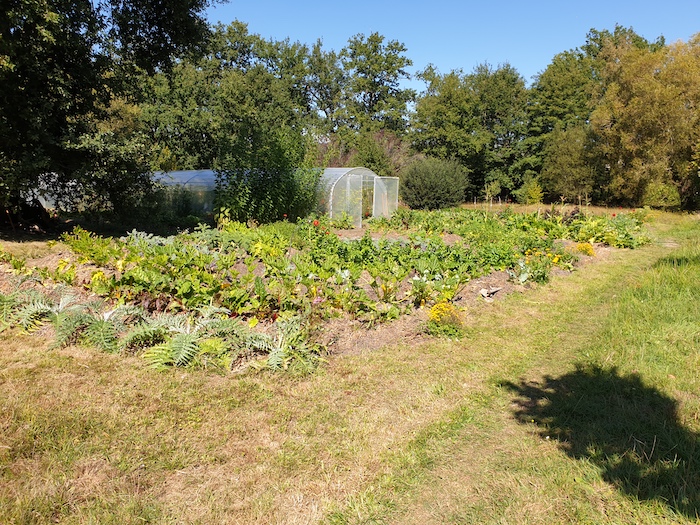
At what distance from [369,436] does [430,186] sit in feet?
69.1

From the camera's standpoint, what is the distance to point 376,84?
39.2m

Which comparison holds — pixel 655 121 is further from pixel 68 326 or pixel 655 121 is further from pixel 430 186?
pixel 68 326

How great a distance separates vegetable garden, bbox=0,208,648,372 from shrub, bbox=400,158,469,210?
15043mm

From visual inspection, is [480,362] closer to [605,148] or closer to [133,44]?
[133,44]

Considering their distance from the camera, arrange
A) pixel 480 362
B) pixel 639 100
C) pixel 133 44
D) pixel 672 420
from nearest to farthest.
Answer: pixel 672 420 < pixel 480 362 < pixel 133 44 < pixel 639 100

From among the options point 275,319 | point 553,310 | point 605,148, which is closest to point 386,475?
point 275,319

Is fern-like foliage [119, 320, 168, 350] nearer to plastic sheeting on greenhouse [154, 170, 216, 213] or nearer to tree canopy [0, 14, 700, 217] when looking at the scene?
tree canopy [0, 14, 700, 217]

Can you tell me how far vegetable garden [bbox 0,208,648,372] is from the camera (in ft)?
13.3

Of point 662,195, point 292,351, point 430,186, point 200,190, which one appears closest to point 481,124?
point 430,186

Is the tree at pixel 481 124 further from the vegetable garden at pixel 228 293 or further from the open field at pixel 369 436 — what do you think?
the open field at pixel 369 436

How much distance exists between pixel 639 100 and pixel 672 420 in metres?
22.1

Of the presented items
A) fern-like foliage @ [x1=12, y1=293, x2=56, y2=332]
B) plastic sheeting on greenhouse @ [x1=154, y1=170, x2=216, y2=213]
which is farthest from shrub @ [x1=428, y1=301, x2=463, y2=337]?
plastic sheeting on greenhouse @ [x1=154, y1=170, x2=216, y2=213]

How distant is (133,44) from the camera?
427 inches

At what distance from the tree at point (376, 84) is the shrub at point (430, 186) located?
583 inches
